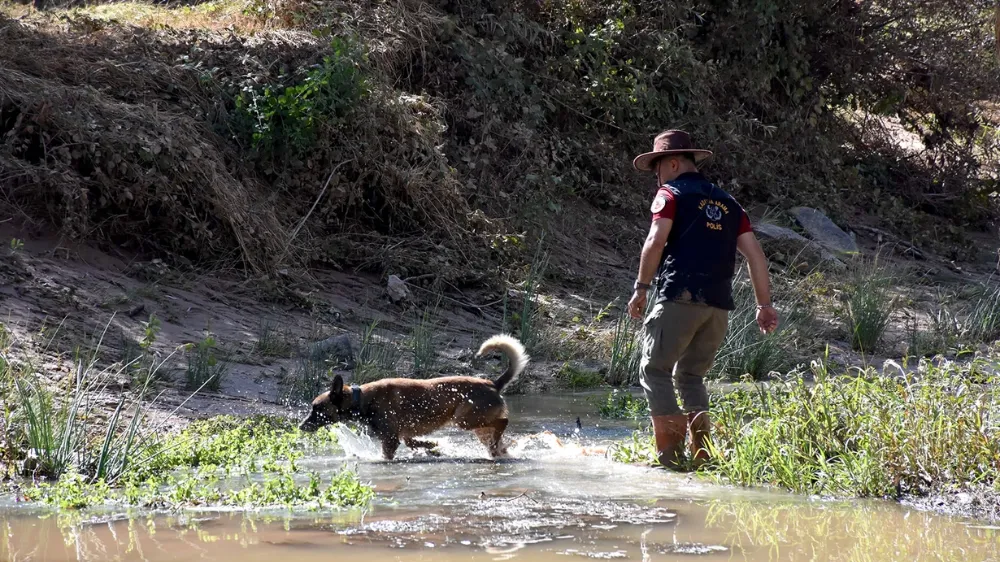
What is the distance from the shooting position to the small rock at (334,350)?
1130cm

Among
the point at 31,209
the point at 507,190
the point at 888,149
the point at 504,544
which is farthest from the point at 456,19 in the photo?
the point at 504,544

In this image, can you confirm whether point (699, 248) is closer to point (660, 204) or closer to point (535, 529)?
point (660, 204)

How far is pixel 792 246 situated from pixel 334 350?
8.92m

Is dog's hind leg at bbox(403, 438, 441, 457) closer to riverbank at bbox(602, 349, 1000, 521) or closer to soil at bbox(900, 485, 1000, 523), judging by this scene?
riverbank at bbox(602, 349, 1000, 521)

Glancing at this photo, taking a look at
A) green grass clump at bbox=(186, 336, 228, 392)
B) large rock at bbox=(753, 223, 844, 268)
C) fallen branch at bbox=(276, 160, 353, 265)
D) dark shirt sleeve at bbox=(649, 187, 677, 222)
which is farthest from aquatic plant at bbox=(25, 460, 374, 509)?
large rock at bbox=(753, 223, 844, 268)

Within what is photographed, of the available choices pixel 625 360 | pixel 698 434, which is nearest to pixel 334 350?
pixel 625 360

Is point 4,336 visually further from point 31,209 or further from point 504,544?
point 504,544

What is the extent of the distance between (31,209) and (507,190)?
7.11 m

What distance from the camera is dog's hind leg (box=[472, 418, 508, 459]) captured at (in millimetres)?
8648

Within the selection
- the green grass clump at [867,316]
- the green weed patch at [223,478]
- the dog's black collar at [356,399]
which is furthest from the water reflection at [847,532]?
the green grass clump at [867,316]

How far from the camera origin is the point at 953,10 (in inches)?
842

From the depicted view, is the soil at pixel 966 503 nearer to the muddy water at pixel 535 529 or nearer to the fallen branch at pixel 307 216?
the muddy water at pixel 535 529

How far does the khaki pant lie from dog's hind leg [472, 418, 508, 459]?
146cm

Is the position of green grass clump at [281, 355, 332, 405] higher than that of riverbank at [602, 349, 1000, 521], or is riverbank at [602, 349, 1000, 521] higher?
riverbank at [602, 349, 1000, 521]
